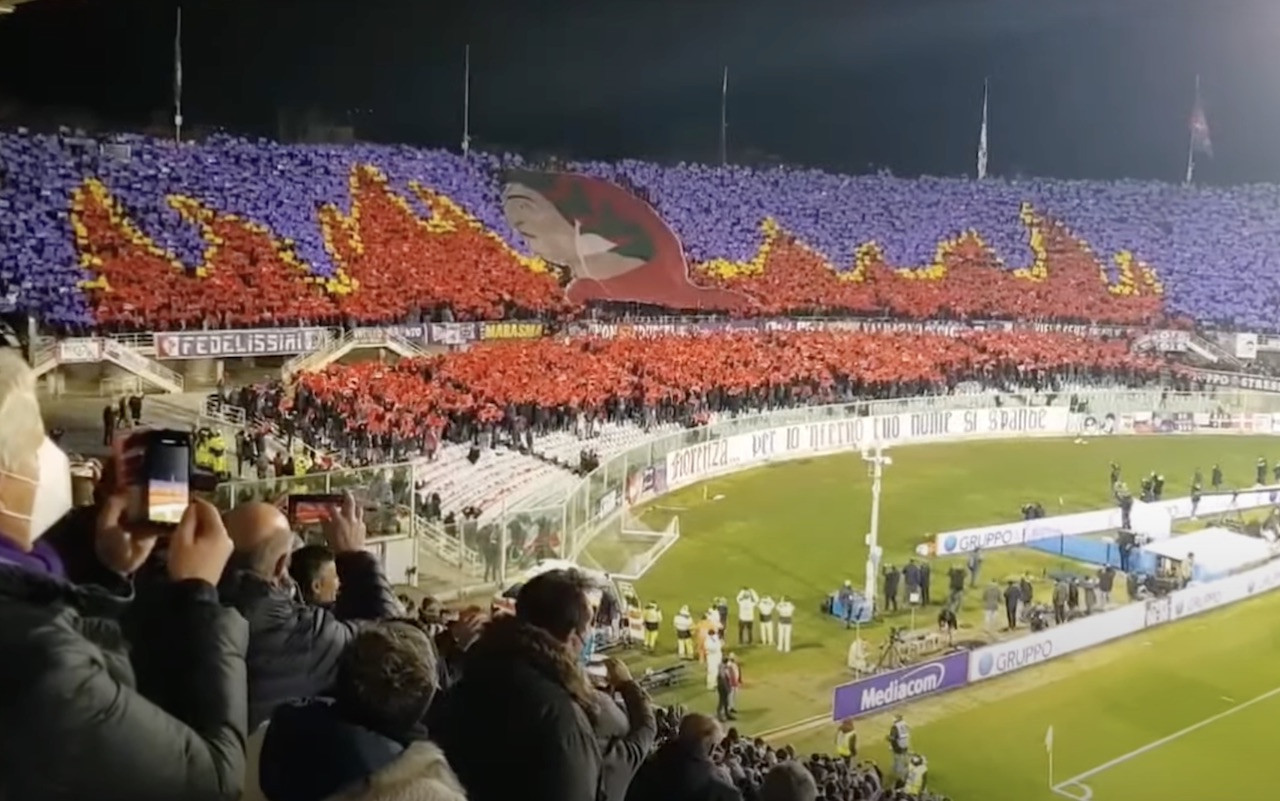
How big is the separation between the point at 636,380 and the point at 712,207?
275 inches

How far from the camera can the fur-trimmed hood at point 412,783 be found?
4.59 feet

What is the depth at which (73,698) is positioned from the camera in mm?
1191

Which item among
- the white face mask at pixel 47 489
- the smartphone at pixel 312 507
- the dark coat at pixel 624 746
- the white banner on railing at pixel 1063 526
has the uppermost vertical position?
the white face mask at pixel 47 489

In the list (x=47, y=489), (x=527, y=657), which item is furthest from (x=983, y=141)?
(x=47, y=489)

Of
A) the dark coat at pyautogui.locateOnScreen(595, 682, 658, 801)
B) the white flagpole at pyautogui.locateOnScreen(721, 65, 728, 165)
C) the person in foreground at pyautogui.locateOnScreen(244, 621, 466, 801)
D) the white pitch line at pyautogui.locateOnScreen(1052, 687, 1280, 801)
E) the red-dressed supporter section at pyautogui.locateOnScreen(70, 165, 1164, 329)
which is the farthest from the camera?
the white flagpole at pyautogui.locateOnScreen(721, 65, 728, 165)

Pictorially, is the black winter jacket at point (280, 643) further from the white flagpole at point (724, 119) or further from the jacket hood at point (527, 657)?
the white flagpole at point (724, 119)

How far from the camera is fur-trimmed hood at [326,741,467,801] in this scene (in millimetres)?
1399

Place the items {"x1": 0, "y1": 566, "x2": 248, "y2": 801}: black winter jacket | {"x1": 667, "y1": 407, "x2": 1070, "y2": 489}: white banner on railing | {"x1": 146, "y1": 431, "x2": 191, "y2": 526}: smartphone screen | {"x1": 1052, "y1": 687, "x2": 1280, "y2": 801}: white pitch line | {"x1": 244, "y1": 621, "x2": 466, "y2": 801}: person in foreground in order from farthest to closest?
{"x1": 667, "y1": 407, "x2": 1070, "y2": 489}: white banner on railing → {"x1": 1052, "y1": 687, "x2": 1280, "y2": 801}: white pitch line → {"x1": 146, "y1": 431, "x2": 191, "y2": 526}: smartphone screen → {"x1": 244, "y1": 621, "x2": 466, "y2": 801}: person in foreground → {"x1": 0, "y1": 566, "x2": 248, "y2": 801}: black winter jacket

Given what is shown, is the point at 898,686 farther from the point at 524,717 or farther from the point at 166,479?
the point at 166,479

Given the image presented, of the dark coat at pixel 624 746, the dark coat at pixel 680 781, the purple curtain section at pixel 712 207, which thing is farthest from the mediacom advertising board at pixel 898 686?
the purple curtain section at pixel 712 207

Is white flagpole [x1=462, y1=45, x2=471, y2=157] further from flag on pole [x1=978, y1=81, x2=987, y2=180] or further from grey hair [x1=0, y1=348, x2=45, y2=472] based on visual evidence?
grey hair [x1=0, y1=348, x2=45, y2=472]

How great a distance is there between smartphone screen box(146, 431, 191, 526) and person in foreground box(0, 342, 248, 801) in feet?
0.87

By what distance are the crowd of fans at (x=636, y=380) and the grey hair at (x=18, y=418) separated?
25.3ft

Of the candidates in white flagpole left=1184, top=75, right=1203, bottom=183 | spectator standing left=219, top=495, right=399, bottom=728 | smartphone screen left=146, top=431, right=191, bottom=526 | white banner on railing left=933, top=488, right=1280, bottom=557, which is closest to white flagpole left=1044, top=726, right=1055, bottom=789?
white banner on railing left=933, top=488, right=1280, bottom=557
